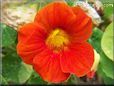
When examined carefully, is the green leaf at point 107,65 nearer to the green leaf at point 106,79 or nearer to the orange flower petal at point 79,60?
the green leaf at point 106,79

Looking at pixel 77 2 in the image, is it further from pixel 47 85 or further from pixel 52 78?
pixel 47 85

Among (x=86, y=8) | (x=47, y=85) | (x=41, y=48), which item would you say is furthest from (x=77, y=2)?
(x=47, y=85)

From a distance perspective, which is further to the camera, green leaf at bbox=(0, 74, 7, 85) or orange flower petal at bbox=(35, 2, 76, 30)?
green leaf at bbox=(0, 74, 7, 85)

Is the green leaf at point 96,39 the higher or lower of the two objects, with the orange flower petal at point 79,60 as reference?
lower

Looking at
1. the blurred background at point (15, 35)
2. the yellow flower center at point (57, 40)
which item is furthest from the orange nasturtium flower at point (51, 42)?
the blurred background at point (15, 35)

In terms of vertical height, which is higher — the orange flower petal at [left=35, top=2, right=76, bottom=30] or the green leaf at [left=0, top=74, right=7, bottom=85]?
the orange flower petal at [left=35, top=2, right=76, bottom=30]

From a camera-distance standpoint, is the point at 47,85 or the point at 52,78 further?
the point at 47,85

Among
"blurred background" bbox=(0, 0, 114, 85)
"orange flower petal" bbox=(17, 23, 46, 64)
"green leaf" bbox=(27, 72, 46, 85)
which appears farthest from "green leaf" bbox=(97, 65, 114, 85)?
"orange flower petal" bbox=(17, 23, 46, 64)

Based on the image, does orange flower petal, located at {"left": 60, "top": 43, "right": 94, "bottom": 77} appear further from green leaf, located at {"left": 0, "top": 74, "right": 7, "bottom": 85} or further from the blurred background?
green leaf, located at {"left": 0, "top": 74, "right": 7, "bottom": 85}
